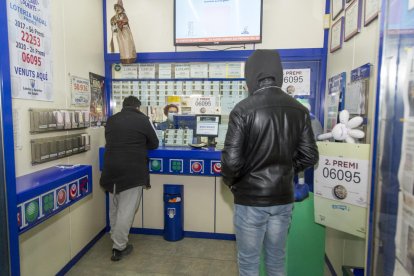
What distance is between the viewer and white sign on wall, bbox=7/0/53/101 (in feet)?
5.89

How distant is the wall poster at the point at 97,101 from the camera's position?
2.92m

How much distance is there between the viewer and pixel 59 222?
2379 millimetres

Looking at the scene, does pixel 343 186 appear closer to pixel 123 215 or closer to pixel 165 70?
pixel 123 215

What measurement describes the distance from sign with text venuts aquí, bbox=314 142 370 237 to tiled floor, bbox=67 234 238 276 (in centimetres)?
109

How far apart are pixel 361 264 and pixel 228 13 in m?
2.49

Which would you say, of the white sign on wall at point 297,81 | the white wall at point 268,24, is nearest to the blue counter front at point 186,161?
the white sign on wall at point 297,81

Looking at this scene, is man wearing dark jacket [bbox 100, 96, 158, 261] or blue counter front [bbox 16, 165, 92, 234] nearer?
blue counter front [bbox 16, 165, 92, 234]

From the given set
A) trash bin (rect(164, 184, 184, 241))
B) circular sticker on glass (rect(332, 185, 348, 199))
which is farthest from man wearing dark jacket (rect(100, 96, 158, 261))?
circular sticker on glass (rect(332, 185, 348, 199))

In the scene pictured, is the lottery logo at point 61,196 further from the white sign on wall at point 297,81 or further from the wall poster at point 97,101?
the white sign on wall at point 297,81

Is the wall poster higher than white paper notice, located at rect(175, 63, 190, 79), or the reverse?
white paper notice, located at rect(175, 63, 190, 79)

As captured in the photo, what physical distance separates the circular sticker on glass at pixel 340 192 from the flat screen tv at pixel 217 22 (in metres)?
1.74

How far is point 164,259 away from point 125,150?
3.63 ft

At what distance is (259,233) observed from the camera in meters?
1.56

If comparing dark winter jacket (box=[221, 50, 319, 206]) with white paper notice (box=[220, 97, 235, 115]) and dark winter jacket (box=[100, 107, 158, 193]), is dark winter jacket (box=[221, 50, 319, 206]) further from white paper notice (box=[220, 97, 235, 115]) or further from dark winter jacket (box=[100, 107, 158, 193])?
white paper notice (box=[220, 97, 235, 115])
